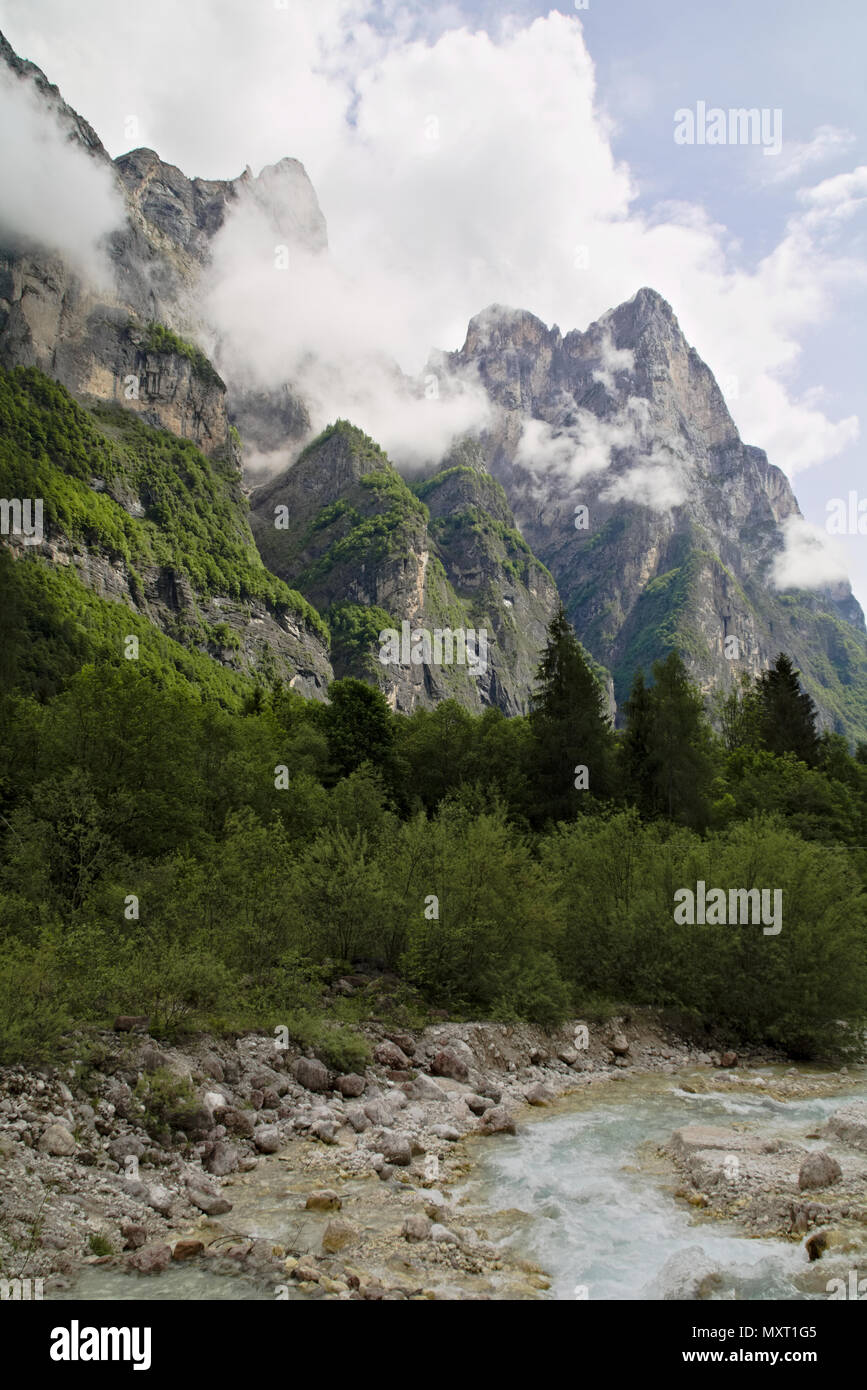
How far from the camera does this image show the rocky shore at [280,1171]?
902 cm

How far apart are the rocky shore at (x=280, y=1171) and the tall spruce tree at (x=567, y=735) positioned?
33427mm

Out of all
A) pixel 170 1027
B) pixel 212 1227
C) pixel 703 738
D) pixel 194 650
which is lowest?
pixel 212 1227

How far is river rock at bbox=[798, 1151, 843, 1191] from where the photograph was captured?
12.0m

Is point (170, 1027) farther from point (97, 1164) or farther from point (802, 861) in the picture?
point (802, 861)

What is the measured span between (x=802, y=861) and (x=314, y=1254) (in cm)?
2118

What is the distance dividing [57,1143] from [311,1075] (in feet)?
18.5

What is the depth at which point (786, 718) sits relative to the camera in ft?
224

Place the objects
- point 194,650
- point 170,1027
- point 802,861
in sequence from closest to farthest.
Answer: point 170,1027 < point 802,861 < point 194,650

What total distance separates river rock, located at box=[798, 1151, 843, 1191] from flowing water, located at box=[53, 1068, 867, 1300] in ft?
2.18

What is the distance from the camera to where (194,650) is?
5955 inches

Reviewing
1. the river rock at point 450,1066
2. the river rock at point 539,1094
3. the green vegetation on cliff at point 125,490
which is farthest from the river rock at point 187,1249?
the green vegetation on cliff at point 125,490
